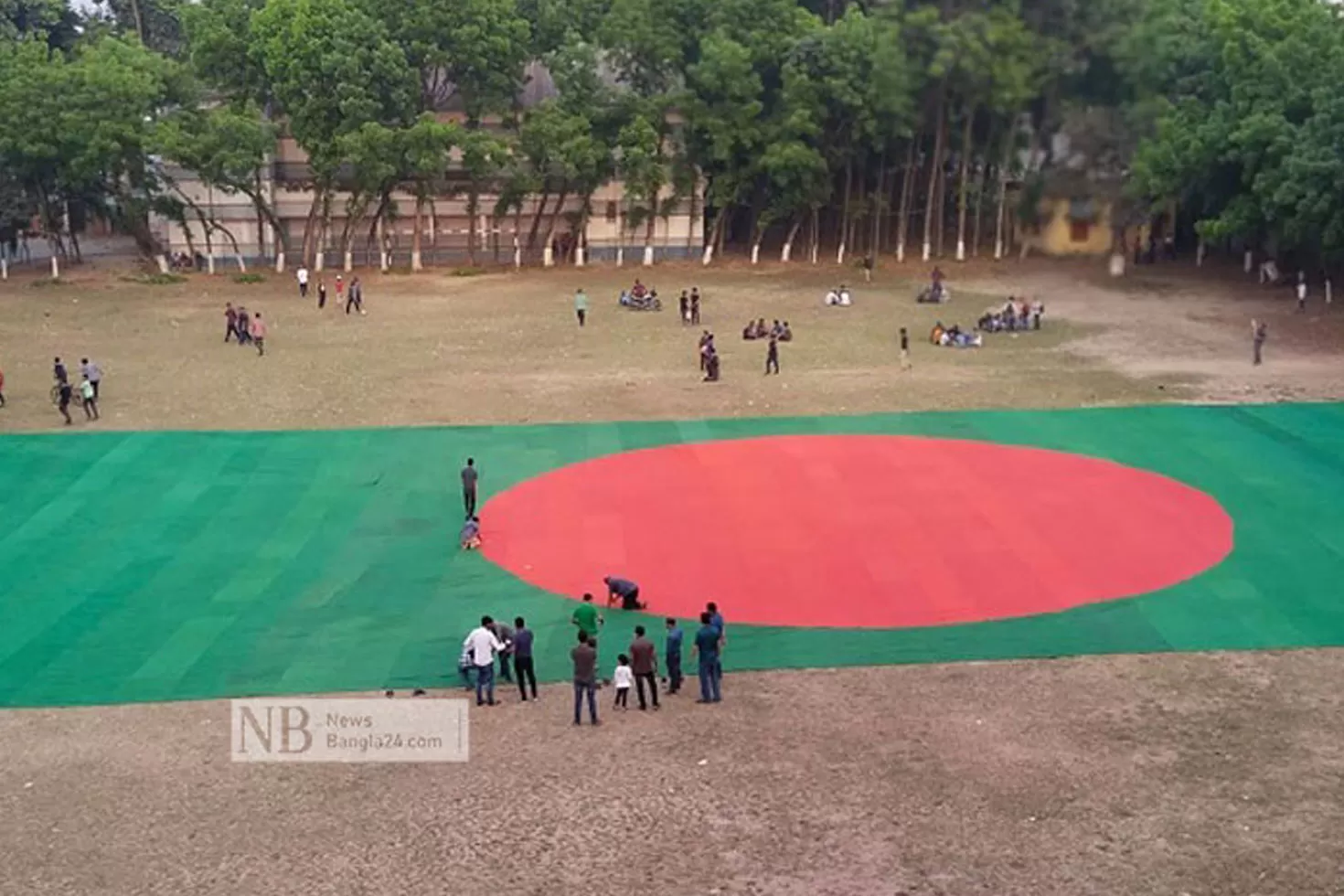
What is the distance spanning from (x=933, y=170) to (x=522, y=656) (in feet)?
159

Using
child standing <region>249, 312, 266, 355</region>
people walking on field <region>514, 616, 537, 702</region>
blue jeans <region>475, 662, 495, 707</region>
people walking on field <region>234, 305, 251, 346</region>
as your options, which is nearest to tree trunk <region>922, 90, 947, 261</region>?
people walking on field <region>234, 305, 251, 346</region>

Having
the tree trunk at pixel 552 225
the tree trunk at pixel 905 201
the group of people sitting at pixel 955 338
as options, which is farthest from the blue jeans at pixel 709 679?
the tree trunk at pixel 905 201

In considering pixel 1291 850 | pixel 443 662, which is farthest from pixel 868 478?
pixel 1291 850

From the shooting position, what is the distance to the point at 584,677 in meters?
18.0

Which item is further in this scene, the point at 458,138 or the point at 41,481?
the point at 458,138

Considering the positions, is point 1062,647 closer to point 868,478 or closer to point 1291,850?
point 1291,850

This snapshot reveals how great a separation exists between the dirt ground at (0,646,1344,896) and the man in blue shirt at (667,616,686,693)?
335 millimetres

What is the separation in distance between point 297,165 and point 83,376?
121 feet

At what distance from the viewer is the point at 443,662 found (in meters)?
20.3

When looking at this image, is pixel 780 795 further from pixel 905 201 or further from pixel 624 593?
pixel 905 201

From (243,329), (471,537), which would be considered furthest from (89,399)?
(471,537)

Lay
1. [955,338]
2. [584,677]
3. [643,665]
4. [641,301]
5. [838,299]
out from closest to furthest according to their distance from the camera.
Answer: [584,677] < [643,665] < [955,338] < [641,301] < [838,299]

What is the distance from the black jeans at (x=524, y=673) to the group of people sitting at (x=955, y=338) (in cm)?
2835

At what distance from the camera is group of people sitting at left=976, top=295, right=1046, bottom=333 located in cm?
→ 4741
